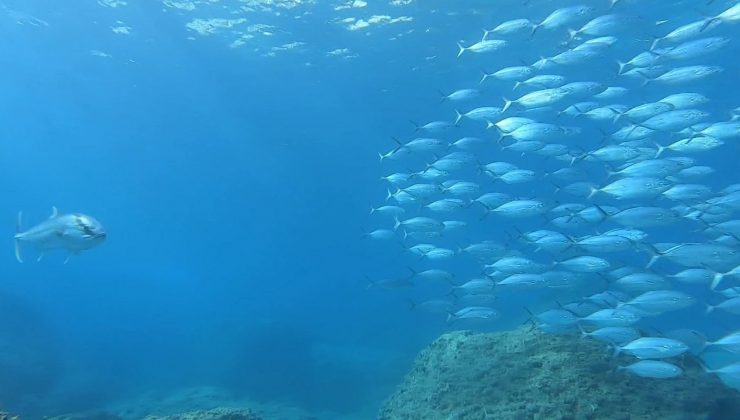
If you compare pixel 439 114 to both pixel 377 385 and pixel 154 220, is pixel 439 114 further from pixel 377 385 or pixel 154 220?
pixel 154 220

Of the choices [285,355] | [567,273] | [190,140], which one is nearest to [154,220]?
[190,140]

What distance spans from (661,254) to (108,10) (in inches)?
1047

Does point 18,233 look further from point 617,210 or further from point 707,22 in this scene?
point 707,22

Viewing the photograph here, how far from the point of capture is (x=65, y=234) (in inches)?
229

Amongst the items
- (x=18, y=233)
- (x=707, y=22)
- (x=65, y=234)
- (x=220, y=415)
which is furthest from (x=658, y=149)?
(x=18, y=233)

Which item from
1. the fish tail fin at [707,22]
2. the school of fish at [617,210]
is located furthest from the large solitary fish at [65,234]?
the fish tail fin at [707,22]

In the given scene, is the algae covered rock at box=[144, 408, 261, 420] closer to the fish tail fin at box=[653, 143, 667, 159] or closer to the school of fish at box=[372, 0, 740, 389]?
the school of fish at box=[372, 0, 740, 389]

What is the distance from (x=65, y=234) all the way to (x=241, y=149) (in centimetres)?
5006

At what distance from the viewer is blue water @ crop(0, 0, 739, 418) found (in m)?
21.6

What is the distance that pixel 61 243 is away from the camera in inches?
232

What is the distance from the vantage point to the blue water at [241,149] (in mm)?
21594

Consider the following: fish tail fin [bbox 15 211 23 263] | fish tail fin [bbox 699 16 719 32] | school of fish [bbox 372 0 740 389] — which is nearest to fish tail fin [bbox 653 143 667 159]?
school of fish [bbox 372 0 740 389]

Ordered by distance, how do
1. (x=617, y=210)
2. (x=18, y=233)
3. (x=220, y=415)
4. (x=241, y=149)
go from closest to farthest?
(x=18, y=233)
(x=220, y=415)
(x=617, y=210)
(x=241, y=149)

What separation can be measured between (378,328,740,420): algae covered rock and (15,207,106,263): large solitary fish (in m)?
5.04
